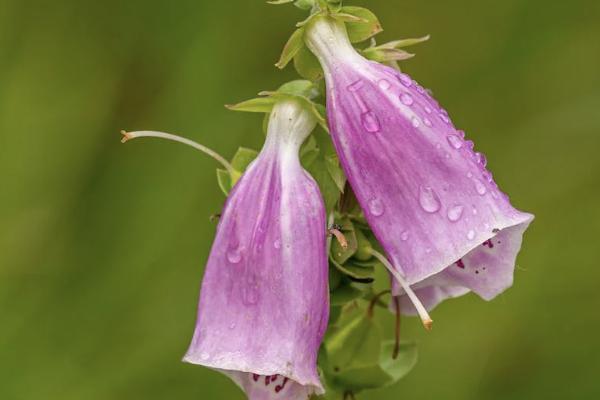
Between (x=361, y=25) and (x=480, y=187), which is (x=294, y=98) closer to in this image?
(x=361, y=25)

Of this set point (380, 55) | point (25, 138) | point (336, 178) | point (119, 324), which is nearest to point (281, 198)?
point (336, 178)


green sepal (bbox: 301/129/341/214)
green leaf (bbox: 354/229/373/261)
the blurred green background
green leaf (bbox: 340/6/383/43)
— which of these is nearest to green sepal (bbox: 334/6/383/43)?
green leaf (bbox: 340/6/383/43)

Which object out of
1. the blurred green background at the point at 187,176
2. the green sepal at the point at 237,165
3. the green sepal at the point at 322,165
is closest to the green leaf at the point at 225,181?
the green sepal at the point at 237,165

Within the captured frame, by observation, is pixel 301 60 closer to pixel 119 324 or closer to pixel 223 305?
pixel 223 305

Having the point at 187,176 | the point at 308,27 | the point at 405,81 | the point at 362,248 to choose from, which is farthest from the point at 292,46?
the point at 187,176

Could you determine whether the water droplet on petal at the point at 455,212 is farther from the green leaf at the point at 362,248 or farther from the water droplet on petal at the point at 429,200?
the green leaf at the point at 362,248

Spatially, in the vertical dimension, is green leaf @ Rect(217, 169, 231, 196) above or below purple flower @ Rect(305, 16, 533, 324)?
above

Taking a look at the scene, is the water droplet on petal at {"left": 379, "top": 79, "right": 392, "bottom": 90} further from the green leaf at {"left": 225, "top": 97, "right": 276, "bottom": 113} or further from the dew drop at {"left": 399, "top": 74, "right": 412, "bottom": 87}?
the green leaf at {"left": 225, "top": 97, "right": 276, "bottom": 113}
